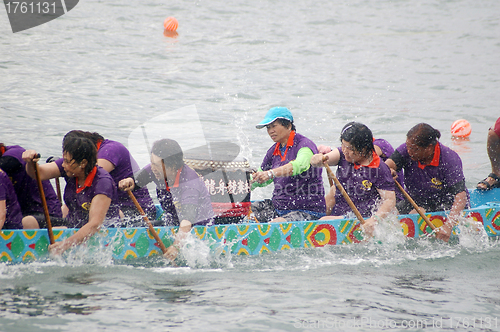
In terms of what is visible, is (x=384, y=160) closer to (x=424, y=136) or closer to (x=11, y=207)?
(x=424, y=136)

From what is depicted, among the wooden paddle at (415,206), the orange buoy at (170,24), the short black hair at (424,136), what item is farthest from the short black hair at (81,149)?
the orange buoy at (170,24)

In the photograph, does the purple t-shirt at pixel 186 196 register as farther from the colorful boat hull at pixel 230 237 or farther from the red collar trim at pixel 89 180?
the red collar trim at pixel 89 180

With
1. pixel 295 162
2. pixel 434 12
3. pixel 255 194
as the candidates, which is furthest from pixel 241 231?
pixel 434 12

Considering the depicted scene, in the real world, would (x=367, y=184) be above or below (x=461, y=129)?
above

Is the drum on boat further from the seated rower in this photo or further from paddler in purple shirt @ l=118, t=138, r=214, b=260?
the seated rower

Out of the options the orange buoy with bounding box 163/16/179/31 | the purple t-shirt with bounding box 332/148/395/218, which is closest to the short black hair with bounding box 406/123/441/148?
the purple t-shirt with bounding box 332/148/395/218

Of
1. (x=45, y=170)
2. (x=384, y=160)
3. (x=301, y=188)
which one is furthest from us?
(x=384, y=160)

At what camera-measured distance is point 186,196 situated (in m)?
4.79

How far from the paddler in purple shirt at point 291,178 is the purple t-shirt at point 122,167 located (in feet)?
4.15

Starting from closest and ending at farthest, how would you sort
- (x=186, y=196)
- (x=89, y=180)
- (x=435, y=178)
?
(x=89, y=180) < (x=186, y=196) < (x=435, y=178)

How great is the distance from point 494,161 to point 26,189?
5948 millimetres

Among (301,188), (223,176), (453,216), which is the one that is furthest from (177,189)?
(453,216)

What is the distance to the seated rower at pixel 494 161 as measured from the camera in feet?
22.8

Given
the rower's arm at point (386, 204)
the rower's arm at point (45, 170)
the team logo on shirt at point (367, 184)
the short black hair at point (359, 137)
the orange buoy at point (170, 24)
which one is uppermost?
the orange buoy at point (170, 24)
